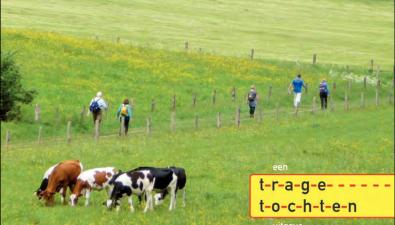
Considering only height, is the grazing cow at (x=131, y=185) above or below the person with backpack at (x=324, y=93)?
below

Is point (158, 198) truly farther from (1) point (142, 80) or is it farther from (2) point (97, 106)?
(1) point (142, 80)

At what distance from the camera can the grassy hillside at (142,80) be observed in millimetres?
33844

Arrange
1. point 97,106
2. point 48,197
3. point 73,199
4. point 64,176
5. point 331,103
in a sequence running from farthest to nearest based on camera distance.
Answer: point 331,103
point 97,106
point 64,176
point 73,199
point 48,197

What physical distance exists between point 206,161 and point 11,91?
1696cm

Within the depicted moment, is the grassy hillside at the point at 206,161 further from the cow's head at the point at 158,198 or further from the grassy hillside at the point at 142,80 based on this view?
the grassy hillside at the point at 142,80

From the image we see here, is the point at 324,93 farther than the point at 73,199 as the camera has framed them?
Yes

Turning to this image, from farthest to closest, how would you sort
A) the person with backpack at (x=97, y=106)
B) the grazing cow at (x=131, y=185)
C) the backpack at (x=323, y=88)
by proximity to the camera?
the backpack at (x=323, y=88) < the person with backpack at (x=97, y=106) < the grazing cow at (x=131, y=185)

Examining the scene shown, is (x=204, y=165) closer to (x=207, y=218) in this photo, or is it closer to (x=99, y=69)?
(x=207, y=218)

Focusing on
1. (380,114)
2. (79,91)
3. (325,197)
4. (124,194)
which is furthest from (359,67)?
(325,197)

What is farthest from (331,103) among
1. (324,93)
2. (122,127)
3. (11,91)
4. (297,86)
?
(122,127)

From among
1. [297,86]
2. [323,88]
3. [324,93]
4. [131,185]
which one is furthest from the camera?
[324,93]

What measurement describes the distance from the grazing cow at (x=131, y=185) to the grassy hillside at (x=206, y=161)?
13.9 inches

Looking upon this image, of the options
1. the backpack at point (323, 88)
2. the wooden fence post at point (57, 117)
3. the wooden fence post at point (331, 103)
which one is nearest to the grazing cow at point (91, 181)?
the wooden fence post at point (57, 117)

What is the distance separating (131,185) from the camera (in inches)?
758
